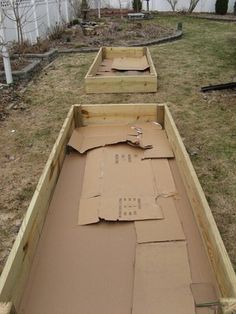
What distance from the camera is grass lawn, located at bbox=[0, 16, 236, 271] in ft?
10.2

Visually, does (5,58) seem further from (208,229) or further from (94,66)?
(208,229)

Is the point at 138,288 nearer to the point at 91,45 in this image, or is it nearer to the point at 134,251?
the point at 134,251

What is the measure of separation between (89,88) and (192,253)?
4085mm

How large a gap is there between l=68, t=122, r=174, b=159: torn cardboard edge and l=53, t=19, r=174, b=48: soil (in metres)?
6.19

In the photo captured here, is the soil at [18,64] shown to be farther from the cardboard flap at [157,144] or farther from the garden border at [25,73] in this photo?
the cardboard flap at [157,144]

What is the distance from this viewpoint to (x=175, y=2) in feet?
55.1

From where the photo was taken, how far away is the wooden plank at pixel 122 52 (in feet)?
25.0

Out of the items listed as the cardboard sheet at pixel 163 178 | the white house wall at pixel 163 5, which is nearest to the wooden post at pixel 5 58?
the cardboard sheet at pixel 163 178

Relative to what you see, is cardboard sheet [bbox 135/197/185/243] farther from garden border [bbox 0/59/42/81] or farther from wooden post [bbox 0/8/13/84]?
garden border [bbox 0/59/42/81]

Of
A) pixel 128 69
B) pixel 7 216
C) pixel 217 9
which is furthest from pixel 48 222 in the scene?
pixel 217 9

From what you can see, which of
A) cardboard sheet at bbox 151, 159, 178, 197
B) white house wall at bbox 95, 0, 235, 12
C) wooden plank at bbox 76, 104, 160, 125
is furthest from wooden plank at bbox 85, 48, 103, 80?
white house wall at bbox 95, 0, 235, 12

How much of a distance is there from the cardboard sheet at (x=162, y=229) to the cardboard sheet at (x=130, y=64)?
14.8ft

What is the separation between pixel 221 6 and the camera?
16016 millimetres

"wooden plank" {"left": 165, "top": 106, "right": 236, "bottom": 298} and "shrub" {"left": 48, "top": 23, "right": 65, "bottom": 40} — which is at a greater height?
"shrub" {"left": 48, "top": 23, "right": 65, "bottom": 40}
